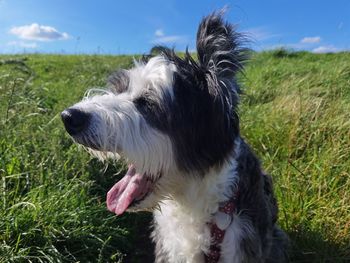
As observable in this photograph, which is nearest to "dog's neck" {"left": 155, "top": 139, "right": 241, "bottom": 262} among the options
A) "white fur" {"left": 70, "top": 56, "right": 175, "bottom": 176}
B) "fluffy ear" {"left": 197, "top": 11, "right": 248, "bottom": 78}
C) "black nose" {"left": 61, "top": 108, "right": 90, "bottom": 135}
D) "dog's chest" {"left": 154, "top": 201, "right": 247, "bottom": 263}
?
"dog's chest" {"left": 154, "top": 201, "right": 247, "bottom": 263}

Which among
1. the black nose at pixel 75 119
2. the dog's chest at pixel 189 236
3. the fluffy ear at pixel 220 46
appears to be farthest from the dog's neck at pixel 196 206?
the black nose at pixel 75 119

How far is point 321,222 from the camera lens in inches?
128

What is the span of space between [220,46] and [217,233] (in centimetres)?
95

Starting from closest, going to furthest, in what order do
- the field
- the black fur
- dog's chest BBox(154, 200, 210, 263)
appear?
the black fur → dog's chest BBox(154, 200, 210, 263) → the field

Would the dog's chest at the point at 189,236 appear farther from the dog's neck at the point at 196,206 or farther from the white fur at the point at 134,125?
the white fur at the point at 134,125

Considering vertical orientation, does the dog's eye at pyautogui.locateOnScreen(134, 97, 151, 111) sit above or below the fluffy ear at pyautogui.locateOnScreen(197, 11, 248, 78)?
below

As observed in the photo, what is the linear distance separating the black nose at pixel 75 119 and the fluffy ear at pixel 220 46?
2.17 feet

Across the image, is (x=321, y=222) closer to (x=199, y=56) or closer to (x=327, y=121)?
(x=327, y=121)

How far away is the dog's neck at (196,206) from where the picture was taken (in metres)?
2.38

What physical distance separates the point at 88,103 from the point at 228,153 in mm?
700

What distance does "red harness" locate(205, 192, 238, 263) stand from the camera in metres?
2.45

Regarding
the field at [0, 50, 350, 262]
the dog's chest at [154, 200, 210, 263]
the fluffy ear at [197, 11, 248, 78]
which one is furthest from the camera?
the field at [0, 50, 350, 262]

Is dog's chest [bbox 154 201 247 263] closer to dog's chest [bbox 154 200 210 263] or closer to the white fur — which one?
dog's chest [bbox 154 200 210 263]

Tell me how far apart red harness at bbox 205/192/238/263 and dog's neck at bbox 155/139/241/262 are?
2 cm
